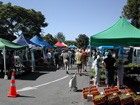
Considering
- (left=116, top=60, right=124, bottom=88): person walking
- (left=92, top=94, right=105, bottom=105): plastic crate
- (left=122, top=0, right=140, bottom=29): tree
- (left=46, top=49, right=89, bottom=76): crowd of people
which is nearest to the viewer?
(left=92, top=94, right=105, bottom=105): plastic crate

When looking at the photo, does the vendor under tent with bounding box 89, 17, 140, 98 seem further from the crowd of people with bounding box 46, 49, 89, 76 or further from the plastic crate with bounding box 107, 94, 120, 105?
the crowd of people with bounding box 46, 49, 89, 76

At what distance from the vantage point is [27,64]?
13430mm

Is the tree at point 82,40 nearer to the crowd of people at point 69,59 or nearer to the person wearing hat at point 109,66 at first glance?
the crowd of people at point 69,59

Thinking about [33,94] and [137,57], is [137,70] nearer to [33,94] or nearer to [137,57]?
[33,94]

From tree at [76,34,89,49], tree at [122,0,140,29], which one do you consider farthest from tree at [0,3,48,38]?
tree at [76,34,89,49]

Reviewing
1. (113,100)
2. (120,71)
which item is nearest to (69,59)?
(120,71)

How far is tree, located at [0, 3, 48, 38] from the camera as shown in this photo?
3650cm

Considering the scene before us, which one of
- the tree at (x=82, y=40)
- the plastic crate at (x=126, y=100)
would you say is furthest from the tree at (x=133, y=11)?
the tree at (x=82, y=40)

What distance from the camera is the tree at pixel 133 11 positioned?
28859mm

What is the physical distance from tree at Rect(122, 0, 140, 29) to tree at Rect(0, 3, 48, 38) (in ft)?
73.4

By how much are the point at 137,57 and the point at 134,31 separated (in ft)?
35.2

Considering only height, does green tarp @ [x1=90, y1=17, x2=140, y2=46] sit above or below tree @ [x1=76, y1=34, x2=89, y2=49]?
Answer: below

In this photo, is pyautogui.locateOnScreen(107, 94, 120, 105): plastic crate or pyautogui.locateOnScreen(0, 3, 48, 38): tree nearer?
pyautogui.locateOnScreen(107, 94, 120, 105): plastic crate

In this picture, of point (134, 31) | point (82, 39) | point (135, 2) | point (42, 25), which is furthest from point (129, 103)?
point (82, 39)
